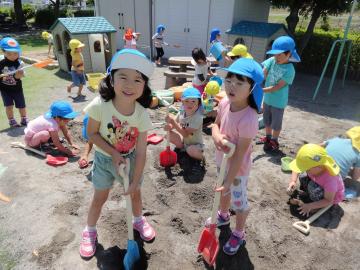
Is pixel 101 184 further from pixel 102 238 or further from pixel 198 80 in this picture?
pixel 198 80

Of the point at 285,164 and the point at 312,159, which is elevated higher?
the point at 312,159

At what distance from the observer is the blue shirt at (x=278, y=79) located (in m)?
3.97

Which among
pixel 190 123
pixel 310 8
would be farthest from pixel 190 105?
pixel 310 8

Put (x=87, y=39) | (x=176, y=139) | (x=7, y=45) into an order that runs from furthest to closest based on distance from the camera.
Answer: (x=87, y=39) < (x=7, y=45) < (x=176, y=139)

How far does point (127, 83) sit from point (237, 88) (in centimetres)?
75

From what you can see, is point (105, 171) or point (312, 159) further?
point (312, 159)

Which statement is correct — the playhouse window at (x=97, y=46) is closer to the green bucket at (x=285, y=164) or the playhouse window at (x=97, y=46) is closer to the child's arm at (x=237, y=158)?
the green bucket at (x=285, y=164)

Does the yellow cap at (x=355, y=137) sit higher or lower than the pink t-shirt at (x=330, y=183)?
higher

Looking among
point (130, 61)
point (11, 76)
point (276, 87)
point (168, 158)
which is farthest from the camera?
point (11, 76)

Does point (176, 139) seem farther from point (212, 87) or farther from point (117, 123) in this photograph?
point (117, 123)

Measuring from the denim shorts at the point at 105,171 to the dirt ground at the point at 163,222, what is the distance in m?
0.67

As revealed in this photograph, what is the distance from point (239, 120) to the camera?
2125 millimetres

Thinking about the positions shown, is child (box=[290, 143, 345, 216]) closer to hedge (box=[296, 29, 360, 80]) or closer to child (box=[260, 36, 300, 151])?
child (box=[260, 36, 300, 151])

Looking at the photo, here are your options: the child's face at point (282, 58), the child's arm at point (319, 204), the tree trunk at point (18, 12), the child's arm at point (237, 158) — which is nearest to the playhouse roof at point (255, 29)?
the child's face at point (282, 58)
